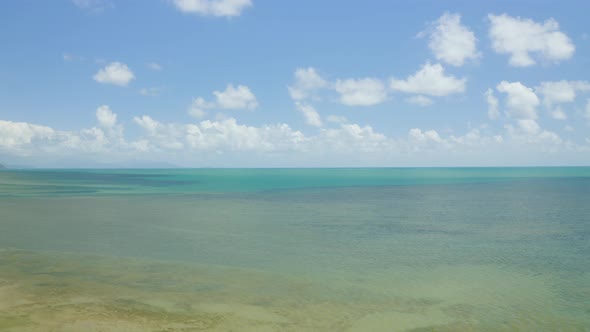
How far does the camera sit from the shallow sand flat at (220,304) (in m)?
14.0

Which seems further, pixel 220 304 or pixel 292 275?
pixel 292 275

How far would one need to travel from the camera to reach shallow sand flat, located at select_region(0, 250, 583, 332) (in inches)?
550

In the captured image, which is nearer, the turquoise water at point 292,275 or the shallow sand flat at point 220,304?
the shallow sand flat at point 220,304

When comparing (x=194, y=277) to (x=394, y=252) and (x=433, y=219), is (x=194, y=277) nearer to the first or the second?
(x=394, y=252)

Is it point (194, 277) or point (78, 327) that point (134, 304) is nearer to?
point (78, 327)

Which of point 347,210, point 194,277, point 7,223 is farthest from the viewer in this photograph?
point 347,210

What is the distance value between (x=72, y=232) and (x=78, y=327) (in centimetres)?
2155

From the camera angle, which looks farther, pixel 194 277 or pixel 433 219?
pixel 433 219

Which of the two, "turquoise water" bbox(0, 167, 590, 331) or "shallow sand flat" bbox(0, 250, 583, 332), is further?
"turquoise water" bbox(0, 167, 590, 331)

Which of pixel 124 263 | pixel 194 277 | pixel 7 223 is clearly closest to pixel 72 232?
pixel 7 223

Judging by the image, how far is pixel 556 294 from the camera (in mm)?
17859

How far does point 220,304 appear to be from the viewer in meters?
16.0

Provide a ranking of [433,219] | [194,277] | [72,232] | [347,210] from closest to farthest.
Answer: [194,277] < [72,232] < [433,219] < [347,210]

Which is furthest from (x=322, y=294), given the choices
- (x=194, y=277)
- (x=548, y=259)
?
(x=548, y=259)
